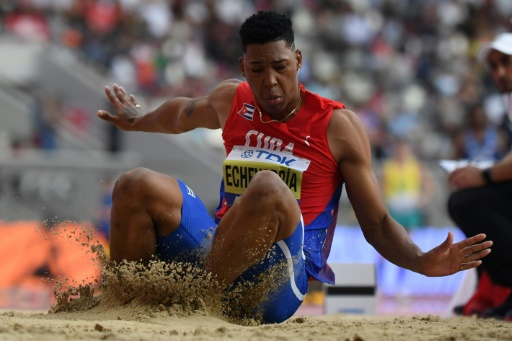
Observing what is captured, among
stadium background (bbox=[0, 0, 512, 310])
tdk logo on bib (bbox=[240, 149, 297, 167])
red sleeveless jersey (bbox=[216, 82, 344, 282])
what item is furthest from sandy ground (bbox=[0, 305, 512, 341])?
stadium background (bbox=[0, 0, 512, 310])

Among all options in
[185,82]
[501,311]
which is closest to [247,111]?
[501,311]

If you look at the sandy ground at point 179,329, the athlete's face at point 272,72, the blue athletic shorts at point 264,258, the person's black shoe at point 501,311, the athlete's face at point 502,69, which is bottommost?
the person's black shoe at point 501,311

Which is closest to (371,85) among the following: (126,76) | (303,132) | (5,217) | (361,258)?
(126,76)

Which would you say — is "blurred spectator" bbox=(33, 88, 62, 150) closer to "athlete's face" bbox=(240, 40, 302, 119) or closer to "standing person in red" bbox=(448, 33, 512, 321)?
"standing person in red" bbox=(448, 33, 512, 321)

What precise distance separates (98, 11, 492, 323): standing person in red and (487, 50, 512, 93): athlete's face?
280 cm

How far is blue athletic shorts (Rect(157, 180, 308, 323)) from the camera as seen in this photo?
14.8 ft

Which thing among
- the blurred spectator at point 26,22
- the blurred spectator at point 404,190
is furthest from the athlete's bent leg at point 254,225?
the blurred spectator at point 26,22

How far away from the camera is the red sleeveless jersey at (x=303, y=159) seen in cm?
486

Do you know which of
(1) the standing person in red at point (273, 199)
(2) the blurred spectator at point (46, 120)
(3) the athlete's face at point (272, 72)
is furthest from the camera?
(2) the blurred spectator at point (46, 120)

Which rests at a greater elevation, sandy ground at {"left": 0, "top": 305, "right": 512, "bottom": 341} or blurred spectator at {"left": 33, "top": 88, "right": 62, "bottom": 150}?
blurred spectator at {"left": 33, "top": 88, "right": 62, "bottom": 150}

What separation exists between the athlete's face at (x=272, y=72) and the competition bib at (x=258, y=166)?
28 cm

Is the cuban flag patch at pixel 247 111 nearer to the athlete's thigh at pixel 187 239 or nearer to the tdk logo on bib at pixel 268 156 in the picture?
the tdk logo on bib at pixel 268 156

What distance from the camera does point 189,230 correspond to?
182 inches

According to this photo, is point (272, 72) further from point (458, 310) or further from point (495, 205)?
point (458, 310)
